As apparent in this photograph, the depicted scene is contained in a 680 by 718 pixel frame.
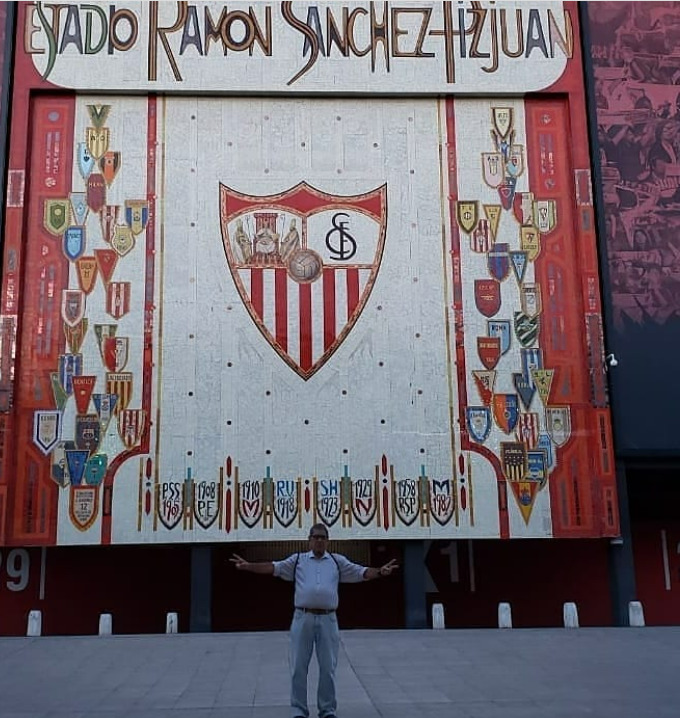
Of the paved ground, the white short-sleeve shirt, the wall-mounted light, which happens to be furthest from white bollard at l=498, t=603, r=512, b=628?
the white short-sleeve shirt

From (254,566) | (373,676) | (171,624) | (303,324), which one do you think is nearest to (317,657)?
(254,566)

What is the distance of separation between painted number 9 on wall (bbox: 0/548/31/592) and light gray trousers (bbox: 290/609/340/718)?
626 inches

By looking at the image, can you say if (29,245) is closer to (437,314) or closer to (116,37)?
(116,37)

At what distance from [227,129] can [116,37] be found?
3.43m

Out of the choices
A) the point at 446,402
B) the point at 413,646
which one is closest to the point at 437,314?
the point at 446,402

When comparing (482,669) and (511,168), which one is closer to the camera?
(482,669)

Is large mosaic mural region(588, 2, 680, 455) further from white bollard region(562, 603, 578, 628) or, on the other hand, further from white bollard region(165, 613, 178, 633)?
white bollard region(165, 613, 178, 633)

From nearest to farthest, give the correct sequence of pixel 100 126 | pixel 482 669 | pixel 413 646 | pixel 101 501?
pixel 482 669 → pixel 413 646 → pixel 101 501 → pixel 100 126

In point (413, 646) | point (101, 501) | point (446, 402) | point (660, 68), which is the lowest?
point (413, 646)

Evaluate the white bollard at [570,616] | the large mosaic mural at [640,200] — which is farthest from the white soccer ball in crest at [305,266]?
the white bollard at [570,616]

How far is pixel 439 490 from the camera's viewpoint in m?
20.8

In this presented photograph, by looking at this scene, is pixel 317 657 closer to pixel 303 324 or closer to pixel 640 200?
pixel 303 324

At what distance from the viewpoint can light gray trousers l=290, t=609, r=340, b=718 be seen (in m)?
8.23

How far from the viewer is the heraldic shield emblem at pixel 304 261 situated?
69.7 feet
